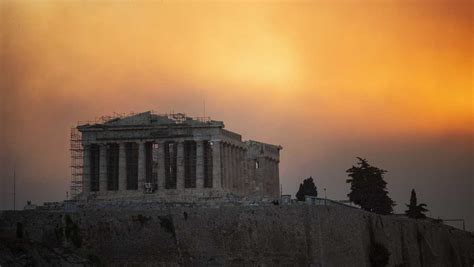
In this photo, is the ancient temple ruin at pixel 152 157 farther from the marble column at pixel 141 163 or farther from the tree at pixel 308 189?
the tree at pixel 308 189

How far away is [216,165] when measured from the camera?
81.6 metres

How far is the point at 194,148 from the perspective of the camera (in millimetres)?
82375

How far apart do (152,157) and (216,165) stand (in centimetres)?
391

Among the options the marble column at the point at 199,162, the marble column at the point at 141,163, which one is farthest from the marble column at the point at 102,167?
the marble column at the point at 199,162

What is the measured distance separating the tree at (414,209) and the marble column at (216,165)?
64.7 ft

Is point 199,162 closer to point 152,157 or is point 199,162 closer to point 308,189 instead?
point 152,157

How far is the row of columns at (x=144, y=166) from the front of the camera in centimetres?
8156

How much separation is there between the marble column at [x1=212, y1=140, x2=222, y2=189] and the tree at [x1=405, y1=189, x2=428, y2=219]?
1972 centimetres

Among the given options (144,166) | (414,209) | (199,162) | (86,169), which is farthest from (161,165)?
(414,209)

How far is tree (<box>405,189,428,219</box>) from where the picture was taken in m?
97.4

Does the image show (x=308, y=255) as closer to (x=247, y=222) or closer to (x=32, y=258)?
(x=247, y=222)

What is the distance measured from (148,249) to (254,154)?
82.1ft

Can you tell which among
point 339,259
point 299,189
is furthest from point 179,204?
point 299,189

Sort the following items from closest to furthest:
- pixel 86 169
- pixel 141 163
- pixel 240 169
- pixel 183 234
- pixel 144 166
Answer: pixel 183 234 → pixel 141 163 → pixel 144 166 → pixel 86 169 → pixel 240 169
